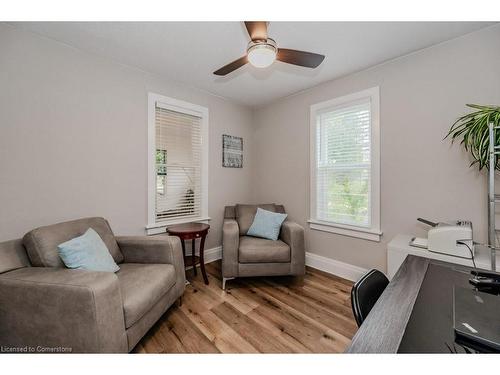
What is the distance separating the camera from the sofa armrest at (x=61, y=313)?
1128 millimetres

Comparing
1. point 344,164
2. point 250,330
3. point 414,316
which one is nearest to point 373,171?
point 344,164

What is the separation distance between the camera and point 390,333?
0.65m

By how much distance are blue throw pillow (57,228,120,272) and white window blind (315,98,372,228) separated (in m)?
2.34

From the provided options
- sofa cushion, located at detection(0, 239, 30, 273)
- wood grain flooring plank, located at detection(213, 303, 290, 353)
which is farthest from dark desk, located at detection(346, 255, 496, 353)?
sofa cushion, located at detection(0, 239, 30, 273)

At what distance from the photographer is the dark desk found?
0.60 metres

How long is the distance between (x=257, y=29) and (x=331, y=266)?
8.40ft

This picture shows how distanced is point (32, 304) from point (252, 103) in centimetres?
320

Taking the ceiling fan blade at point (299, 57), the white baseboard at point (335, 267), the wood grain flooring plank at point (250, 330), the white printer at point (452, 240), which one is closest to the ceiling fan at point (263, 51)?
the ceiling fan blade at point (299, 57)

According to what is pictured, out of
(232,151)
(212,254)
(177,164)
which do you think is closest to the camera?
(177,164)

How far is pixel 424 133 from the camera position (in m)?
1.98

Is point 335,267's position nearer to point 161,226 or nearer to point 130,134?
point 161,226

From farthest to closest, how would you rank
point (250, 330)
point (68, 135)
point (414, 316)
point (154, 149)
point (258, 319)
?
point (154, 149) → point (68, 135) → point (258, 319) → point (250, 330) → point (414, 316)
